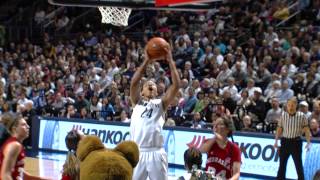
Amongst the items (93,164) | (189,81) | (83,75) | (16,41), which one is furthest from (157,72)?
(93,164)

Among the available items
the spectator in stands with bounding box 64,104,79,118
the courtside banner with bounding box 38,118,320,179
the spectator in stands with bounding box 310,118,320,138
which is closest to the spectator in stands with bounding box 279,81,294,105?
the courtside banner with bounding box 38,118,320,179

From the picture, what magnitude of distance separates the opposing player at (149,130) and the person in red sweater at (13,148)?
123 centimetres

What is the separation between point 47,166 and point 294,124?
578 cm

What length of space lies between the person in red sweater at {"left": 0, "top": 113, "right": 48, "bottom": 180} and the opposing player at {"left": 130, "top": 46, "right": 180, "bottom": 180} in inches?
48.3

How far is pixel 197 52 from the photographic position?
19578 mm

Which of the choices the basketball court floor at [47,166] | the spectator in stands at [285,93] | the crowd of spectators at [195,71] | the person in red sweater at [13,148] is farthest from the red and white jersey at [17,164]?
the spectator in stands at [285,93]

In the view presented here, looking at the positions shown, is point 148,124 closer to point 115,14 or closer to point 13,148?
point 13,148

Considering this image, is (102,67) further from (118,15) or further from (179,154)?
(118,15)

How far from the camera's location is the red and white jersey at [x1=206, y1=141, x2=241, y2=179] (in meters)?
6.52

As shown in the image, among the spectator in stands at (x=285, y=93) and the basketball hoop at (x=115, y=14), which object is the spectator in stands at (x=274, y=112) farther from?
the basketball hoop at (x=115, y=14)

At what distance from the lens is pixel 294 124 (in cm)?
1172

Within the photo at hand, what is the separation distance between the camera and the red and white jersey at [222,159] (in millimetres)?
6523

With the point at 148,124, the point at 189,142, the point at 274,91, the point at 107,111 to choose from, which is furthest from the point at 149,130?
the point at 107,111

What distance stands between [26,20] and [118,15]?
16.5 metres
